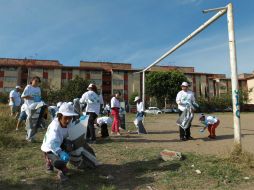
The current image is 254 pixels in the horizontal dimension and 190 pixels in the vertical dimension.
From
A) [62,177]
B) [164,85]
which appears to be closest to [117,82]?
[164,85]

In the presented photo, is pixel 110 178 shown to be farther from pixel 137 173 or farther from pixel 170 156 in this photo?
pixel 170 156

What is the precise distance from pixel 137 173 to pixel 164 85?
173 ft

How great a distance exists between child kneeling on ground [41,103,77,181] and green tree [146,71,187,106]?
2071 inches

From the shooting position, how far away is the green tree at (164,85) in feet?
188

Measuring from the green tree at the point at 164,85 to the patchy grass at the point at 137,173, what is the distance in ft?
168

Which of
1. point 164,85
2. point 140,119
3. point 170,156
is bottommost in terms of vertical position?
point 170,156

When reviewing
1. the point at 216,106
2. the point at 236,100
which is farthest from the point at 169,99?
the point at 236,100

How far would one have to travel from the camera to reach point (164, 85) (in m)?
57.4

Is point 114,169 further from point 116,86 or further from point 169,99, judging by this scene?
point 116,86

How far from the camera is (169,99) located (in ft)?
193

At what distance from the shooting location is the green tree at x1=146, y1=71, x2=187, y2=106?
57.4 m

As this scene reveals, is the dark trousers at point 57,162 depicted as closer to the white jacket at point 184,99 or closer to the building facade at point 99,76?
the white jacket at point 184,99

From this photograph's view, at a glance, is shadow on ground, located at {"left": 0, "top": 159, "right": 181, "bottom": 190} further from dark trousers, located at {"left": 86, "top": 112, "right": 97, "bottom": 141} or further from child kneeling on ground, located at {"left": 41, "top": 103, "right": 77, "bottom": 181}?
dark trousers, located at {"left": 86, "top": 112, "right": 97, "bottom": 141}

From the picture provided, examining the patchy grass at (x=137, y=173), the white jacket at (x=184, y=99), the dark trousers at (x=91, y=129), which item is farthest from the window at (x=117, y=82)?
the patchy grass at (x=137, y=173)
